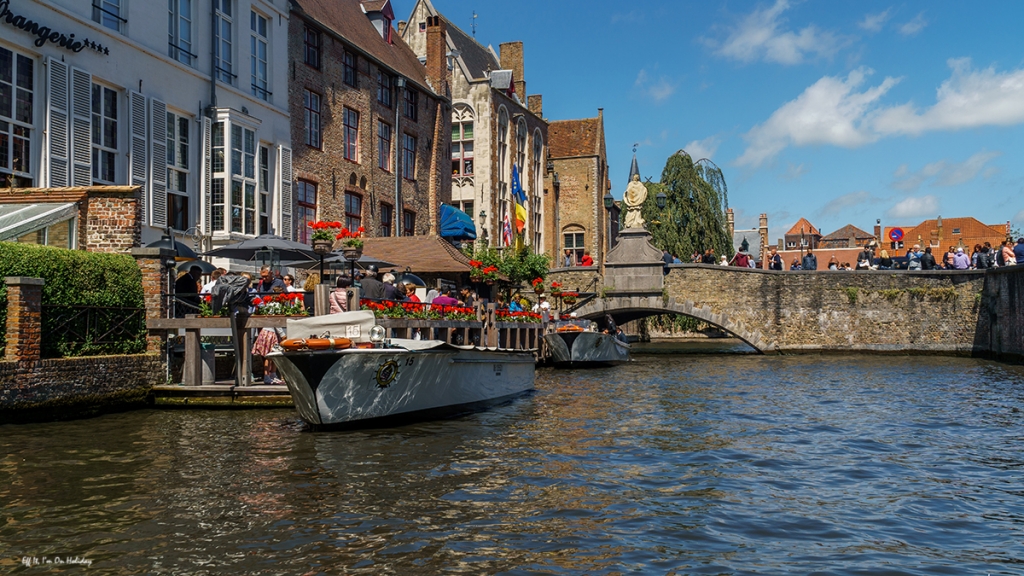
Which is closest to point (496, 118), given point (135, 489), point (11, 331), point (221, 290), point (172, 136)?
point (172, 136)

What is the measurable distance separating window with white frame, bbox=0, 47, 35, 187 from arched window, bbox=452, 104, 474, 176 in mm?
22977

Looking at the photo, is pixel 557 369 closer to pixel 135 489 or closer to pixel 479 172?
pixel 479 172

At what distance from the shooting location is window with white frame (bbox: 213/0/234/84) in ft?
74.1

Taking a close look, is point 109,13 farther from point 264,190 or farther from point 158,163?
point 264,190

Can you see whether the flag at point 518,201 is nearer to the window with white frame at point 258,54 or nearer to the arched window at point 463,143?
the arched window at point 463,143

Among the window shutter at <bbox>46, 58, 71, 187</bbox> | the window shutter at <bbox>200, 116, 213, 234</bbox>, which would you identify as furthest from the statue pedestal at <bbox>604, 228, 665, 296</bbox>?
the window shutter at <bbox>46, 58, 71, 187</bbox>

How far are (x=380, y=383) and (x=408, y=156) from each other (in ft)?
70.8

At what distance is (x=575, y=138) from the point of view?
176 ft

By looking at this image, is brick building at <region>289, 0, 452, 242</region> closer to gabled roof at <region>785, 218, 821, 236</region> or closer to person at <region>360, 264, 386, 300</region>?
person at <region>360, 264, 386, 300</region>

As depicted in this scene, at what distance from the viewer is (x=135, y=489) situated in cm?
857

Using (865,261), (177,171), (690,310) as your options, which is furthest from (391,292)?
(865,261)

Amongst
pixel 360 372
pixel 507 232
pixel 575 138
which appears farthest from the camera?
pixel 575 138

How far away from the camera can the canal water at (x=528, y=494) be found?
21.5ft

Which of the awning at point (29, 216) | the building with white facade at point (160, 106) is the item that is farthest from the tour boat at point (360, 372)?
the building with white facade at point (160, 106)
